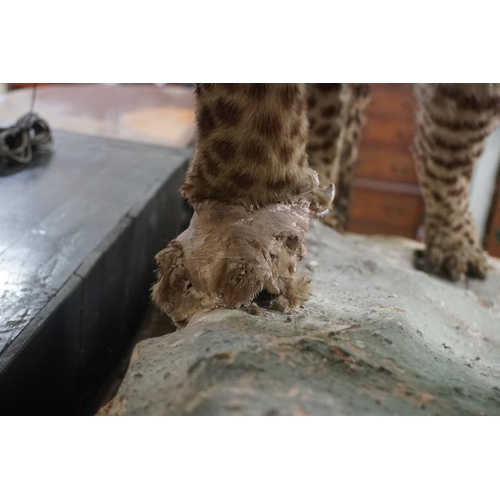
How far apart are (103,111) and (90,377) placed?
1.94 metres

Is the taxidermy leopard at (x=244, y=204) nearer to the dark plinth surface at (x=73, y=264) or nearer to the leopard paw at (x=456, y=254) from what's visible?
the dark plinth surface at (x=73, y=264)

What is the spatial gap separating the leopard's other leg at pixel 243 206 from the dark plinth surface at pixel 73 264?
0.59 ft

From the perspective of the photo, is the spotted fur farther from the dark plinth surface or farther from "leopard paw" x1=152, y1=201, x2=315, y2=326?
the dark plinth surface

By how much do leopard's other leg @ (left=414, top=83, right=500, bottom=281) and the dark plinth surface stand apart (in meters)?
0.83

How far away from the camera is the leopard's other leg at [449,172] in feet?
6.05

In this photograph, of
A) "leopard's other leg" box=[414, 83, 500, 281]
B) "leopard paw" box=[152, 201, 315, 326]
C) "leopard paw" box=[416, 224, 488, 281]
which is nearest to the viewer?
"leopard paw" box=[152, 201, 315, 326]

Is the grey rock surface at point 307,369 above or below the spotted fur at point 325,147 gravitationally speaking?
below

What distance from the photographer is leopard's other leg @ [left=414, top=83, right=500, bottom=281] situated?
1844 mm

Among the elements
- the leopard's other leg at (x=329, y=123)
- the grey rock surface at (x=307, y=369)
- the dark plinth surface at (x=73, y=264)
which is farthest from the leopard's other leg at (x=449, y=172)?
the grey rock surface at (x=307, y=369)

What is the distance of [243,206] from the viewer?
987 mm

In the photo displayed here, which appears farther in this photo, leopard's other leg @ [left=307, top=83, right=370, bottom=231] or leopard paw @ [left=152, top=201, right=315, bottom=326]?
leopard's other leg @ [left=307, top=83, right=370, bottom=231]

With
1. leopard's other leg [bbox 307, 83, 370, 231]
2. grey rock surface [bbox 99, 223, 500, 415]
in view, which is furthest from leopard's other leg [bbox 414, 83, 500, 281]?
grey rock surface [bbox 99, 223, 500, 415]

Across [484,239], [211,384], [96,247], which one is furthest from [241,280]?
[484,239]

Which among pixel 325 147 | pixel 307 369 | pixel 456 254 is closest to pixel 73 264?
pixel 307 369
